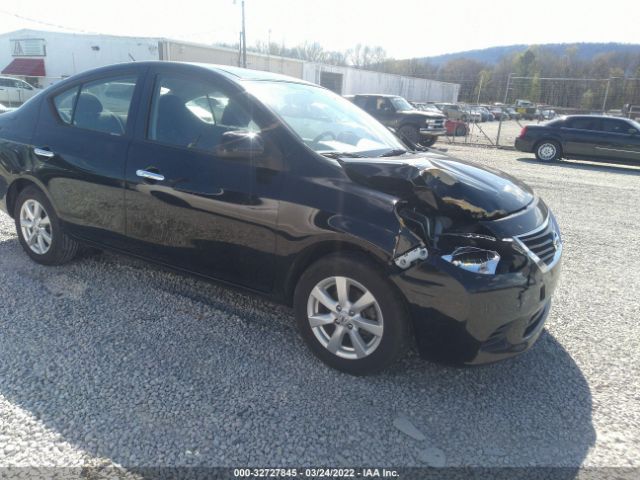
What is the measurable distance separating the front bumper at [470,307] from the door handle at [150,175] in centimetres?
177

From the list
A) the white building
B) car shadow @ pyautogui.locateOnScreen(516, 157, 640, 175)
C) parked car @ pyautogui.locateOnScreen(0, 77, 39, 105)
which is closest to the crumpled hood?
car shadow @ pyautogui.locateOnScreen(516, 157, 640, 175)

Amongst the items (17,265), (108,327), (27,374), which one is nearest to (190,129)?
(108,327)

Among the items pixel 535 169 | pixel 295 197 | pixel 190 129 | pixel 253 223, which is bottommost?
pixel 535 169

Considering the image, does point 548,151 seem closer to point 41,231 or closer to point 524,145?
point 524,145

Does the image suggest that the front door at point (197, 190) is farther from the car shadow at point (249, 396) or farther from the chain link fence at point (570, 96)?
the chain link fence at point (570, 96)

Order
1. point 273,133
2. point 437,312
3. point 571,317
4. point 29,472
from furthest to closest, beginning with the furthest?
point 571,317 → point 273,133 → point 437,312 → point 29,472

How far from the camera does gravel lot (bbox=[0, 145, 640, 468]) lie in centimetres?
225

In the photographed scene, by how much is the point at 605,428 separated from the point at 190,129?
3.03 metres

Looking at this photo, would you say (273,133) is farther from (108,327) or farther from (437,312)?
(108,327)

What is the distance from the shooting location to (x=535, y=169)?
12.8m

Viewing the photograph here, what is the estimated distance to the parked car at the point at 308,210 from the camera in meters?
2.49

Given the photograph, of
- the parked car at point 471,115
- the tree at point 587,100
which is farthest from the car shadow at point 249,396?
the tree at point 587,100

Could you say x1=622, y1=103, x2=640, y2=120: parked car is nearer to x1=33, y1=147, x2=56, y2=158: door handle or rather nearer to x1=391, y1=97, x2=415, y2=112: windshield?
x1=391, y1=97, x2=415, y2=112: windshield

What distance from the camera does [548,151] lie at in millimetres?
14617
